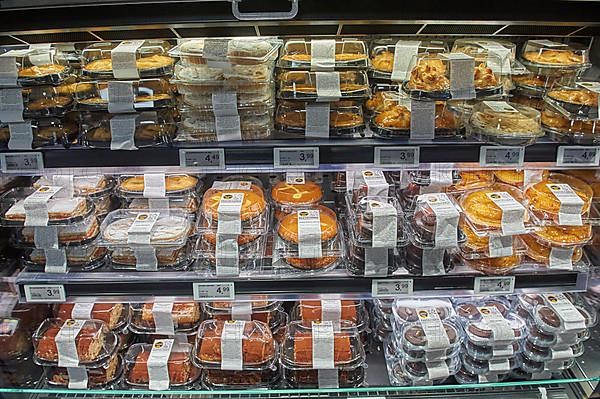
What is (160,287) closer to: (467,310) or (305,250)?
(305,250)

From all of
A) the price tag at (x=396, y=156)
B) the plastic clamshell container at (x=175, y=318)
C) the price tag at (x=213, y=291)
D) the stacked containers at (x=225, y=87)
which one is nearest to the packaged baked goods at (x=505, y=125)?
the price tag at (x=396, y=156)

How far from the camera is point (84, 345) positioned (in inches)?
68.7

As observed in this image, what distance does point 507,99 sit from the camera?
1713 millimetres

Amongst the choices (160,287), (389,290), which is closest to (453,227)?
(389,290)

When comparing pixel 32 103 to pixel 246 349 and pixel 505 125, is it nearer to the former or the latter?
pixel 246 349

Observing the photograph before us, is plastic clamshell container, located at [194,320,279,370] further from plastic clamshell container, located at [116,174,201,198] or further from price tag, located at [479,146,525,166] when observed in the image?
price tag, located at [479,146,525,166]

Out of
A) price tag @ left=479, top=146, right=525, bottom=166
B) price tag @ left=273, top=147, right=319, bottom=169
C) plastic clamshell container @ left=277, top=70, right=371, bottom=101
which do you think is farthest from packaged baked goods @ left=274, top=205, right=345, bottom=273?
price tag @ left=479, top=146, right=525, bottom=166

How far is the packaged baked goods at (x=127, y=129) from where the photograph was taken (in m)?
1.46

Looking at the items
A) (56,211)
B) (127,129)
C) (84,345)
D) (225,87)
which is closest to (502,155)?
(225,87)

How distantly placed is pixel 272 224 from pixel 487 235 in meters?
0.69

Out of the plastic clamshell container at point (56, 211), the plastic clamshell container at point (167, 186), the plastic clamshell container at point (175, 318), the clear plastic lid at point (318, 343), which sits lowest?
the clear plastic lid at point (318, 343)

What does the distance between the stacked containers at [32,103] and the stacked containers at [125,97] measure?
0.19 ft

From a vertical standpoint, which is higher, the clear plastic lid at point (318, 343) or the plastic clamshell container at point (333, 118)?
the plastic clamshell container at point (333, 118)

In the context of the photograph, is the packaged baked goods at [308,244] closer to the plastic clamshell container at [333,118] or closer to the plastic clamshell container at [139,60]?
the plastic clamshell container at [333,118]
